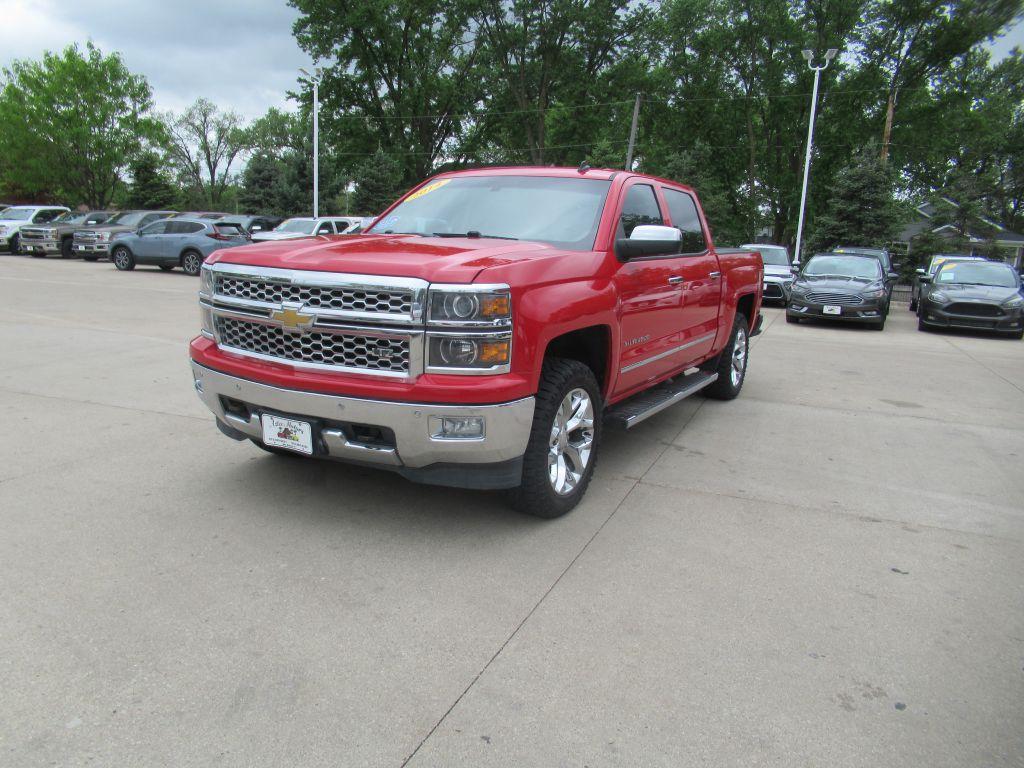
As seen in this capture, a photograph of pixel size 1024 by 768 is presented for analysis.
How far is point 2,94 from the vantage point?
148 ft

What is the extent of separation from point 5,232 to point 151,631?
3098 cm

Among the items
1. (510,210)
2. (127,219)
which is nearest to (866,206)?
(510,210)

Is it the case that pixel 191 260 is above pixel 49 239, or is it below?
below

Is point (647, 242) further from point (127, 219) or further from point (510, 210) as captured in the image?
point (127, 219)

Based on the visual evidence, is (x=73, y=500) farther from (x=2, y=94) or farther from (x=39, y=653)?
(x=2, y=94)

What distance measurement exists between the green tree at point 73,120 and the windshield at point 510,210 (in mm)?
46658

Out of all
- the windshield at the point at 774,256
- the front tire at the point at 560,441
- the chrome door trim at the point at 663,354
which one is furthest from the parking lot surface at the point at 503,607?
the windshield at the point at 774,256

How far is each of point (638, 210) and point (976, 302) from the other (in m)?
12.0

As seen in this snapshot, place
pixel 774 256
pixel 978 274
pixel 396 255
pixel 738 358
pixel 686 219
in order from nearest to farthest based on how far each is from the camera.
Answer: pixel 396 255 → pixel 686 219 → pixel 738 358 → pixel 978 274 → pixel 774 256

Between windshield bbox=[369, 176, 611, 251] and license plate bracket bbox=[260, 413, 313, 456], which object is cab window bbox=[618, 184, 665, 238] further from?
license plate bracket bbox=[260, 413, 313, 456]

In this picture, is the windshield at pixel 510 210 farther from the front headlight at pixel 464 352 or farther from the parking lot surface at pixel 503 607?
the parking lot surface at pixel 503 607

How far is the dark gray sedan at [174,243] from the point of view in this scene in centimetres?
2056

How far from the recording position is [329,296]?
3594 millimetres

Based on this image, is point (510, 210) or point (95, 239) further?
point (95, 239)
